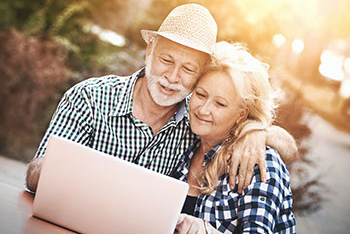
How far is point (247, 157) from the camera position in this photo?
160 centimetres

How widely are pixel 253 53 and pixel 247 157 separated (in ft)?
8.37

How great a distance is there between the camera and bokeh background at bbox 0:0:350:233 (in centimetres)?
339

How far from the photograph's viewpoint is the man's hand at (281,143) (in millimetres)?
1754

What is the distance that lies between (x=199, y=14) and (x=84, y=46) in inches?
107

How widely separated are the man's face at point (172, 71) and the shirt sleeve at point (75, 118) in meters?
0.32

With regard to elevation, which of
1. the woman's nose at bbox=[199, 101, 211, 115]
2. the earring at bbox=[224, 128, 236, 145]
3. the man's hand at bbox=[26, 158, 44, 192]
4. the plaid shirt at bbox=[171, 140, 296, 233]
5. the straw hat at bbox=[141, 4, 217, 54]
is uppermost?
the straw hat at bbox=[141, 4, 217, 54]

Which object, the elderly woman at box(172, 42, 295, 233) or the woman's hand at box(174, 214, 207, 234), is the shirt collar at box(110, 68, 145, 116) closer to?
the elderly woman at box(172, 42, 295, 233)

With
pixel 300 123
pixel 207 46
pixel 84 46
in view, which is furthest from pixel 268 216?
pixel 84 46

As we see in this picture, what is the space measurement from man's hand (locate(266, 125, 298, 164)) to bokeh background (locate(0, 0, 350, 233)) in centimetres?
157

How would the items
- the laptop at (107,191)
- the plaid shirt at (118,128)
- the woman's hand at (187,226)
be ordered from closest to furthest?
the laptop at (107,191), the woman's hand at (187,226), the plaid shirt at (118,128)

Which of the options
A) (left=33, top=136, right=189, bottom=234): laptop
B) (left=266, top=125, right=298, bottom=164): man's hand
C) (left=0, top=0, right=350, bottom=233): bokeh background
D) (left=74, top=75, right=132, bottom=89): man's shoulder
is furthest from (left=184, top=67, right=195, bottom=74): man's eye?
(left=0, top=0, right=350, bottom=233): bokeh background

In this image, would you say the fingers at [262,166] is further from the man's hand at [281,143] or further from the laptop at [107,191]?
the laptop at [107,191]

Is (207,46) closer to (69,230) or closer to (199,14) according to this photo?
(199,14)

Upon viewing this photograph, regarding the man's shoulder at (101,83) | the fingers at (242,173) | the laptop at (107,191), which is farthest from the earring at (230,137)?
the laptop at (107,191)
